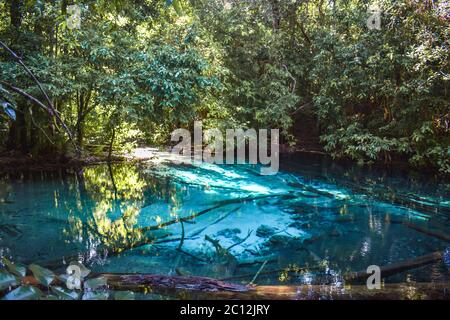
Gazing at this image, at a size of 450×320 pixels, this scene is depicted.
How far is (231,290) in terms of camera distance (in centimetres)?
212

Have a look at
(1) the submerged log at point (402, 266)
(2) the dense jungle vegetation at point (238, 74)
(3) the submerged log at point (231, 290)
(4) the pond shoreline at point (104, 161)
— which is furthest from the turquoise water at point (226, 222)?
(2) the dense jungle vegetation at point (238, 74)

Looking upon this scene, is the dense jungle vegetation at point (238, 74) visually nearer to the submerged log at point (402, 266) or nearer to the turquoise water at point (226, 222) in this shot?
the turquoise water at point (226, 222)

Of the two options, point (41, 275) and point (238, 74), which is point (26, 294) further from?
point (238, 74)

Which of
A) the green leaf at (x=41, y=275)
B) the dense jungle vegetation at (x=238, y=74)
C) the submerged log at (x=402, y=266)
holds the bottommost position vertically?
the submerged log at (x=402, y=266)

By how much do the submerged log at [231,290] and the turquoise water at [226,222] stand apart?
61 cm

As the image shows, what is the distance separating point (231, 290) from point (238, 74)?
28.3ft

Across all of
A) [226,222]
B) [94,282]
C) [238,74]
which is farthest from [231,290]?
[238,74]

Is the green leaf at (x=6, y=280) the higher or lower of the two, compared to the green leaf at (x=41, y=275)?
lower

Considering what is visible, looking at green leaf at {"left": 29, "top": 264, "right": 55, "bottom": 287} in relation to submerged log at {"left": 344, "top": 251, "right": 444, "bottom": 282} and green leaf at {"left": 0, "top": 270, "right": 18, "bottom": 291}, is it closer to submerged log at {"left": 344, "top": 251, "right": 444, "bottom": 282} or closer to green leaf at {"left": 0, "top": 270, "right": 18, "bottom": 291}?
green leaf at {"left": 0, "top": 270, "right": 18, "bottom": 291}

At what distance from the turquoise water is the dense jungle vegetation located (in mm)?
1233

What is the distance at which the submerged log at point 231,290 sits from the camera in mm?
2074

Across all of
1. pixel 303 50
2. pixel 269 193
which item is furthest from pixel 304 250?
pixel 303 50
